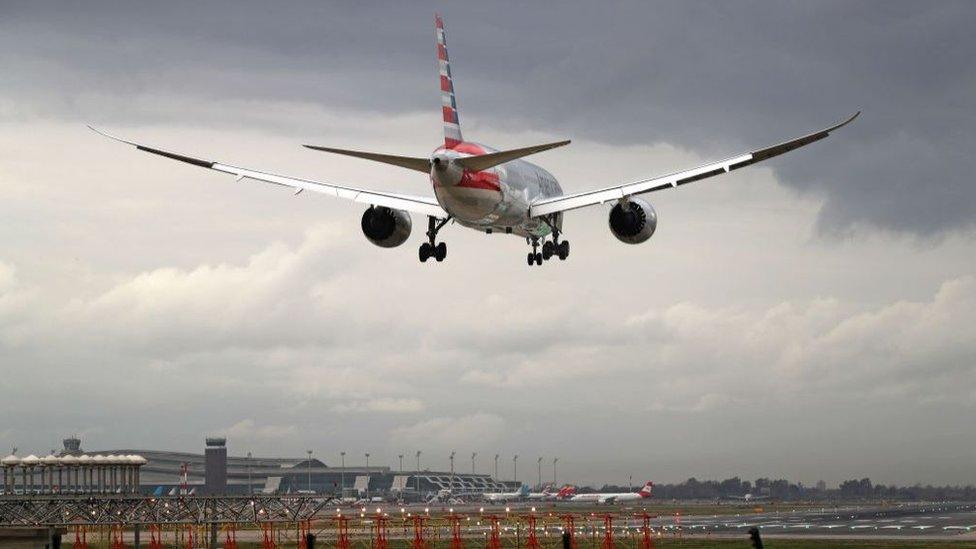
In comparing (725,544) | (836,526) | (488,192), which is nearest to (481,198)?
(488,192)

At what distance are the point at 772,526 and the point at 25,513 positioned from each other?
7963cm

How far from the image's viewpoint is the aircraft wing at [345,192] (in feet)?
235

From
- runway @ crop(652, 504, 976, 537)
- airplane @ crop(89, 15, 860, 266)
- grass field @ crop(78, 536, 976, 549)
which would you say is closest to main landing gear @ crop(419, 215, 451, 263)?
airplane @ crop(89, 15, 860, 266)

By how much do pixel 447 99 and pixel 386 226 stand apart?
7863 mm

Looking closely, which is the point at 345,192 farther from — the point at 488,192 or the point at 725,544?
the point at 725,544

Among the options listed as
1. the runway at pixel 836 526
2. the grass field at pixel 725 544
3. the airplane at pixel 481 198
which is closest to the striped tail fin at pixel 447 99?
the airplane at pixel 481 198

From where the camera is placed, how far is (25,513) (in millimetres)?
84812

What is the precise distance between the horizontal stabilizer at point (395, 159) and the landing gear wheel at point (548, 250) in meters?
15.3

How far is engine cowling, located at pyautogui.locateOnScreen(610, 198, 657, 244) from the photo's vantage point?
7419 centimetres

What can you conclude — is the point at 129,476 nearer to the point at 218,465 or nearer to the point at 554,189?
the point at 554,189

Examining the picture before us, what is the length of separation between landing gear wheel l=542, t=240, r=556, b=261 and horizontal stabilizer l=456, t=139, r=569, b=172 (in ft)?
42.9

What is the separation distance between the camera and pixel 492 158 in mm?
61625

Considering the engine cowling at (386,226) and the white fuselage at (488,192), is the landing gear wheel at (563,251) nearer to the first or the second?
the white fuselage at (488,192)

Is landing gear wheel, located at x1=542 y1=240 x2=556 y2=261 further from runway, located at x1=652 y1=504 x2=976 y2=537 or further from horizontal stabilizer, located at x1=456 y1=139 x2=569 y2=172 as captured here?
runway, located at x1=652 y1=504 x2=976 y2=537
